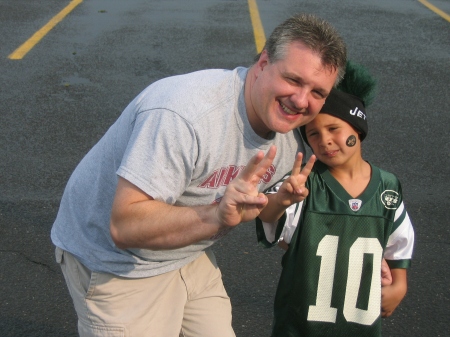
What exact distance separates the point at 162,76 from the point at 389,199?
5191 mm

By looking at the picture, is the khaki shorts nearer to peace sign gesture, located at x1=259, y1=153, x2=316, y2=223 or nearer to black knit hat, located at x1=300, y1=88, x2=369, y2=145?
peace sign gesture, located at x1=259, y1=153, x2=316, y2=223

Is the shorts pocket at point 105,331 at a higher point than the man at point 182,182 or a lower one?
lower

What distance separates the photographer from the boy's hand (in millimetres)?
2371

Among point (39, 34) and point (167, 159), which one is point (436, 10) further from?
point (167, 159)

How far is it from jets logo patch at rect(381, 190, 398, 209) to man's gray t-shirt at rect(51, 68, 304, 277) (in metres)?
0.37

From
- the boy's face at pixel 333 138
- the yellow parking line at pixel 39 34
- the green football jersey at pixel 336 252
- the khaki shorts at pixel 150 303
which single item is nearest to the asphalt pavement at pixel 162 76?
the yellow parking line at pixel 39 34

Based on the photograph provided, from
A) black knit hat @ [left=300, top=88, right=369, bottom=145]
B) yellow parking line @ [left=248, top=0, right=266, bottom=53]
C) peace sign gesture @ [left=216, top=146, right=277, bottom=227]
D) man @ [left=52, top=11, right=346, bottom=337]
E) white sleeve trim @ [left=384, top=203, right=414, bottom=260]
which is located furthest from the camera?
yellow parking line @ [left=248, top=0, right=266, bottom=53]

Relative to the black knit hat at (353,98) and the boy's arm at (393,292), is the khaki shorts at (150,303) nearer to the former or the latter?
the boy's arm at (393,292)

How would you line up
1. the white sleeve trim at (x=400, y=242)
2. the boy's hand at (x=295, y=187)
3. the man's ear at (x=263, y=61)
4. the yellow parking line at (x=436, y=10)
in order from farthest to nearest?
the yellow parking line at (x=436, y=10), the white sleeve trim at (x=400, y=242), the man's ear at (x=263, y=61), the boy's hand at (x=295, y=187)

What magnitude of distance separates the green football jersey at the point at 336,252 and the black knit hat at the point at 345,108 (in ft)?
0.75

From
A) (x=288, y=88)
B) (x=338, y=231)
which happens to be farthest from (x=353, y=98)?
(x=338, y=231)

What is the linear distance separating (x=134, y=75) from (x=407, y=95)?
289 cm

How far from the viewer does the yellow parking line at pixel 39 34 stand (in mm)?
8445


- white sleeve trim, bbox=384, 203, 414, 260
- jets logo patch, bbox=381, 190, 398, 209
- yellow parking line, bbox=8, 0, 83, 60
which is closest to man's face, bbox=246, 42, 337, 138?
jets logo patch, bbox=381, 190, 398, 209
